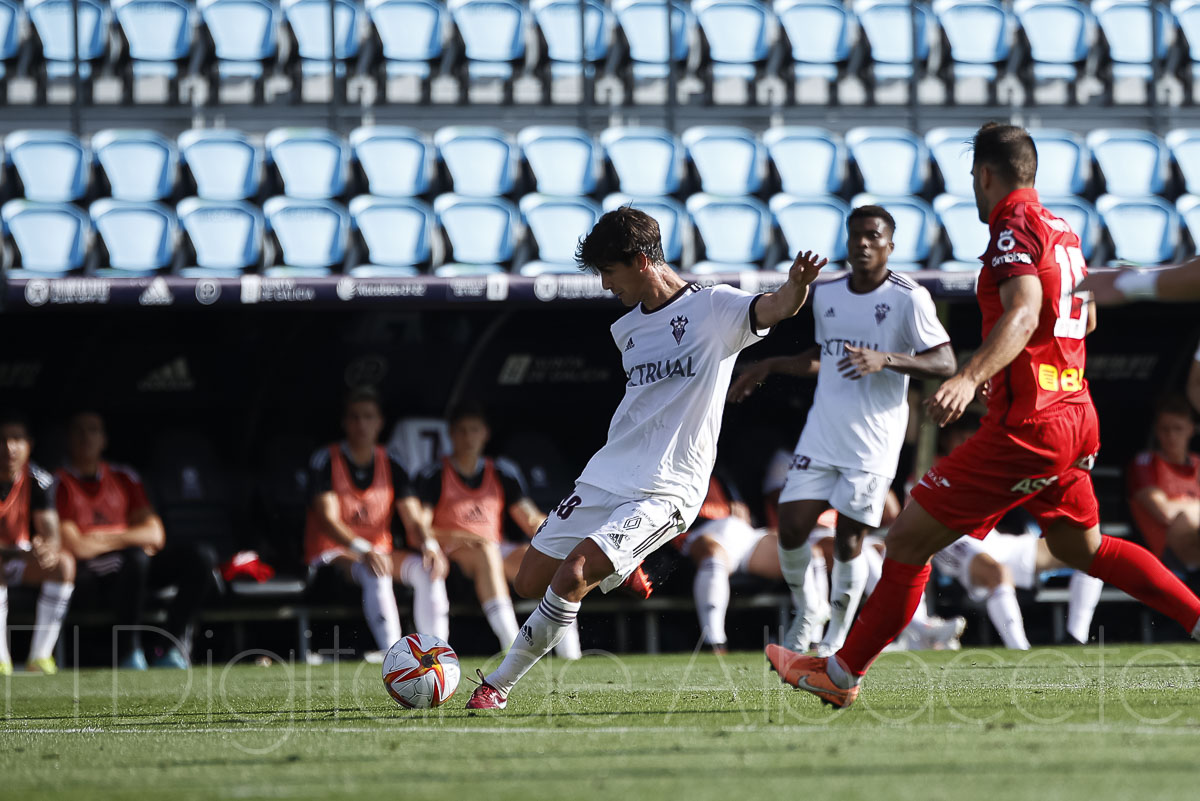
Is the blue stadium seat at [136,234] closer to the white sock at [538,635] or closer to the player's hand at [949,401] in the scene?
the white sock at [538,635]

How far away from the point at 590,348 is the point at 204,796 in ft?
23.6

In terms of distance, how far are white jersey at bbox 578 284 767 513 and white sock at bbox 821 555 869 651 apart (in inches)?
70.9

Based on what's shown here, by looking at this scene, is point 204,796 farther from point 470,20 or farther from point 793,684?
point 470,20

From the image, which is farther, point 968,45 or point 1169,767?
point 968,45

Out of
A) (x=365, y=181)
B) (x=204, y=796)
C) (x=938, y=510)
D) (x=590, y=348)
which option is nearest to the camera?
(x=204, y=796)

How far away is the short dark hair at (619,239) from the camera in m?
5.21

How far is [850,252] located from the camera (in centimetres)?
713

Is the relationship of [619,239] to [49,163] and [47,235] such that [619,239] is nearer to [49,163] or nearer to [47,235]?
[47,235]

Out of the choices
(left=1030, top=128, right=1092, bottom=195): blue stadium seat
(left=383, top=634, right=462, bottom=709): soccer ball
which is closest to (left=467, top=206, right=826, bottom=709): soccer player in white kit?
(left=383, top=634, right=462, bottom=709): soccer ball

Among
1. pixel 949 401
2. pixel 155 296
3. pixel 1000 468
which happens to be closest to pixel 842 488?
pixel 1000 468

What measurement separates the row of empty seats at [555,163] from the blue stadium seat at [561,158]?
0.01 metres

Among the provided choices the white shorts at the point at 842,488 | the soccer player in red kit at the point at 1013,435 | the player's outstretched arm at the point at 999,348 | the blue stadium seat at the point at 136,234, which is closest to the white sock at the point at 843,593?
the white shorts at the point at 842,488

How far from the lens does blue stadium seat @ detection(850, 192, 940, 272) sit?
35.9 ft

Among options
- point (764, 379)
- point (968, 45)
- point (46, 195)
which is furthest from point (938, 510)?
point (968, 45)
